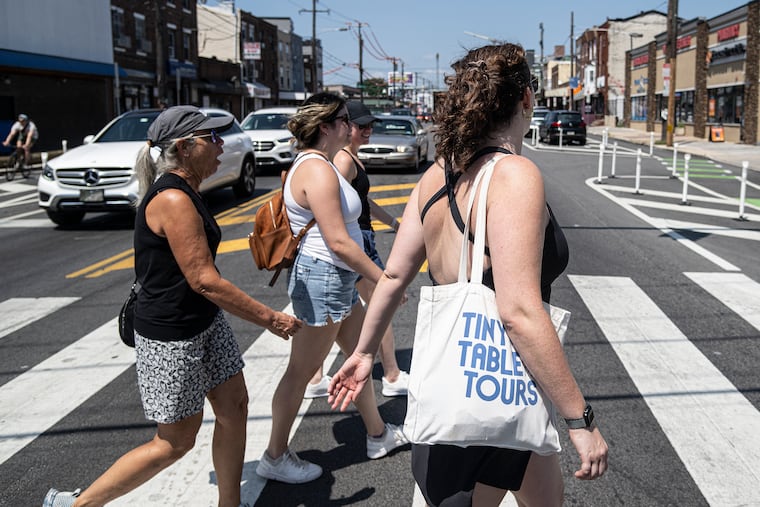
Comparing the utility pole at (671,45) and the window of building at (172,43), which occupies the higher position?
the window of building at (172,43)

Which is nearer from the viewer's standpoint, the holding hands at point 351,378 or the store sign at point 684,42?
the holding hands at point 351,378

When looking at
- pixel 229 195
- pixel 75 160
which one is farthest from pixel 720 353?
pixel 229 195

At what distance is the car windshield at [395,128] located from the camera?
2098 centimetres

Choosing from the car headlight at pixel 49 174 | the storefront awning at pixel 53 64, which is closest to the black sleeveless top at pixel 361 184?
the car headlight at pixel 49 174

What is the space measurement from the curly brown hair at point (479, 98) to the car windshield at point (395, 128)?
18.8 metres

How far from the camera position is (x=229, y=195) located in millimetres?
15984

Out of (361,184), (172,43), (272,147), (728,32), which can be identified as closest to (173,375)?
(361,184)

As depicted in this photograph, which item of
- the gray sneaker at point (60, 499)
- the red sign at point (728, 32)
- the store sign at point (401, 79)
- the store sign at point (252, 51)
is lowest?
the gray sneaker at point (60, 499)

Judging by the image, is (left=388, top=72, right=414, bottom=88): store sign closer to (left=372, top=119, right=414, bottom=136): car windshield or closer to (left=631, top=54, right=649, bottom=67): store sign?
(left=631, top=54, right=649, bottom=67): store sign

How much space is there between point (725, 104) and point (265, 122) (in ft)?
84.8

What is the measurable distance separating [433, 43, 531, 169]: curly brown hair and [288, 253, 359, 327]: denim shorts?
5.05ft

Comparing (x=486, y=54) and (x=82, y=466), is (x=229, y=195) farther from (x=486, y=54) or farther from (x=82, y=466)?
(x=486, y=54)

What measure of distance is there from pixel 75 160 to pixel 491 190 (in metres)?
11.0

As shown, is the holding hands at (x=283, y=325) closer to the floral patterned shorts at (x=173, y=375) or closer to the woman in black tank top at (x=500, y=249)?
the floral patterned shorts at (x=173, y=375)
